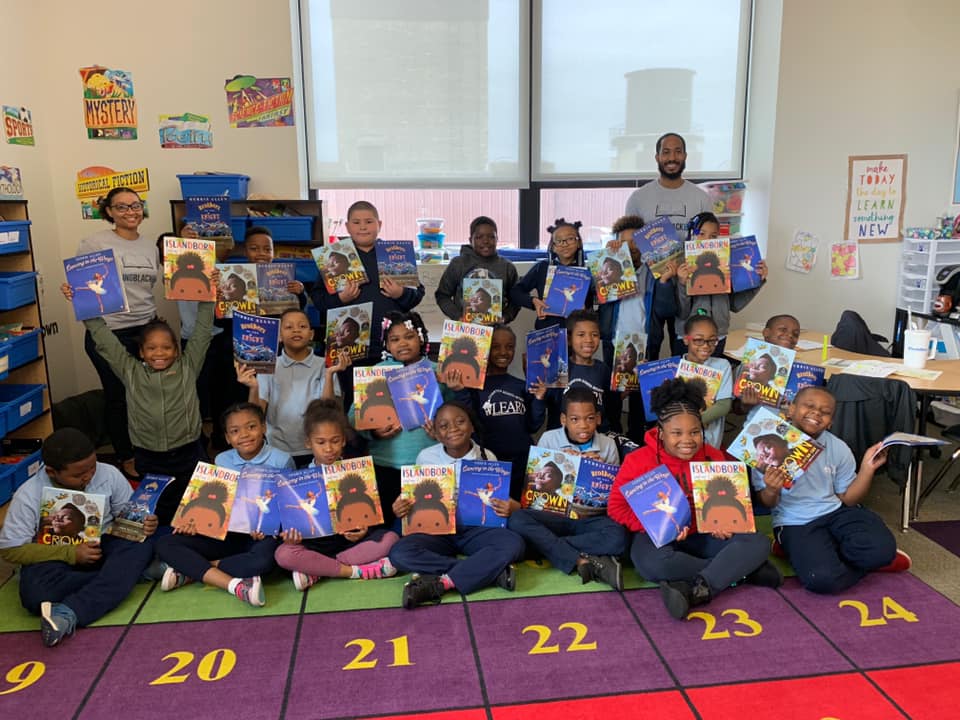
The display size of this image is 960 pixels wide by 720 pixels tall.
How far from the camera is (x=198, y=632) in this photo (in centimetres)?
253

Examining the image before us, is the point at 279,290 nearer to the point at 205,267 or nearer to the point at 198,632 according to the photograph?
the point at 205,267

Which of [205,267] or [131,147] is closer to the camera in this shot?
[205,267]

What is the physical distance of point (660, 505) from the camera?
2750 mm

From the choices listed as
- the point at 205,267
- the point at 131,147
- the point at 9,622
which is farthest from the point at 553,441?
the point at 131,147

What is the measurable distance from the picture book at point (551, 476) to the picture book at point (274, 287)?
1.45 m

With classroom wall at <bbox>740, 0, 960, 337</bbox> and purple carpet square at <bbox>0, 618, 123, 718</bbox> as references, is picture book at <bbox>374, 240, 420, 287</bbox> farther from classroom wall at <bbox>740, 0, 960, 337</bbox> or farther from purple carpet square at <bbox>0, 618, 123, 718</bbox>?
classroom wall at <bbox>740, 0, 960, 337</bbox>

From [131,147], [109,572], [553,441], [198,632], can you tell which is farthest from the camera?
[131,147]

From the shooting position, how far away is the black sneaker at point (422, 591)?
265 centimetres

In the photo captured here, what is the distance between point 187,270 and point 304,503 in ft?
4.01

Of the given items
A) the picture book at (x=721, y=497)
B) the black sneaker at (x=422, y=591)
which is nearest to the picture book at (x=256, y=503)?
the black sneaker at (x=422, y=591)

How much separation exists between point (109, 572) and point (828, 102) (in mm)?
5081

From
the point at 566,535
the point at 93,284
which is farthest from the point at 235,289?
the point at 566,535

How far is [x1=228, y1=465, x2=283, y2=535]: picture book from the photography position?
282 centimetres

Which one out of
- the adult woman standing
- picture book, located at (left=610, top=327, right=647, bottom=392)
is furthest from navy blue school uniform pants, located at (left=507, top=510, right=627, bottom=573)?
the adult woman standing
